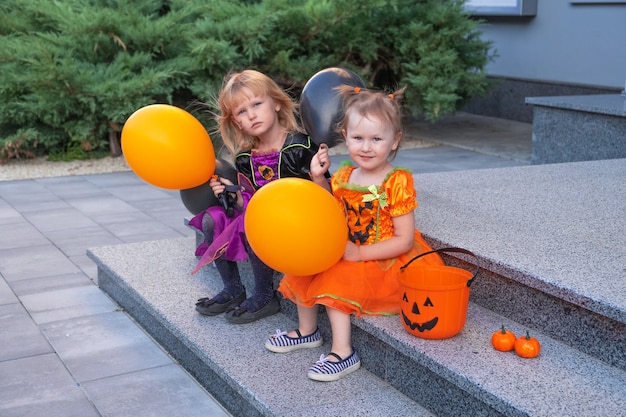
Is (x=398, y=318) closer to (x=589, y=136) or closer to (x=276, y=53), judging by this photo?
(x=589, y=136)

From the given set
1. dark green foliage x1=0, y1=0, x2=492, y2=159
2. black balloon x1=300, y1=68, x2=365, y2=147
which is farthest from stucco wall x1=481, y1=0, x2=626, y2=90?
black balloon x1=300, y1=68, x2=365, y2=147

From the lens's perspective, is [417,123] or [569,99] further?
[417,123]

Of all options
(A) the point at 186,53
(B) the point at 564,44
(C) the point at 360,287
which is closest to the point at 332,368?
(C) the point at 360,287

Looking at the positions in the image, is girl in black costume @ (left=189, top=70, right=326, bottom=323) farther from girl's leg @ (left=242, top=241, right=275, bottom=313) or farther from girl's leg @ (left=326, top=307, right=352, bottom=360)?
girl's leg @ (left=326, top=307, right=352, bottom=360)

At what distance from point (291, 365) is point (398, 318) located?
46 centimetres

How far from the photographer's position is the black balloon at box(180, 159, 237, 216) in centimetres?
391

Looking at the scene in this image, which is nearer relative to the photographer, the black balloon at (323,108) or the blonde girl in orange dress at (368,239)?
the blonde girl in orange dress at (368,239)

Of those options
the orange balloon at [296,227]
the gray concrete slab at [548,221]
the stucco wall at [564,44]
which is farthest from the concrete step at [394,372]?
the stucco wall at [564,44]

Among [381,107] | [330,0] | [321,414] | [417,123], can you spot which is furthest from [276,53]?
[321,414]

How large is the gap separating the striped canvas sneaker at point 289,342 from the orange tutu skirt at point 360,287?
21 cm

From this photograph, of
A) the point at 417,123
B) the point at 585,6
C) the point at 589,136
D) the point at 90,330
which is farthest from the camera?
the point at 417,123

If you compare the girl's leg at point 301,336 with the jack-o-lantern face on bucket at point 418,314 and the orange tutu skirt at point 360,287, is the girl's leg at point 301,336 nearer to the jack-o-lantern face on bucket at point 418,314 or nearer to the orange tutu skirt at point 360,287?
the orange tutu skirt at point 360,287

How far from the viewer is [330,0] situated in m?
9.09

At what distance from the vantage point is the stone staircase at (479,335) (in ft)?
8.80
